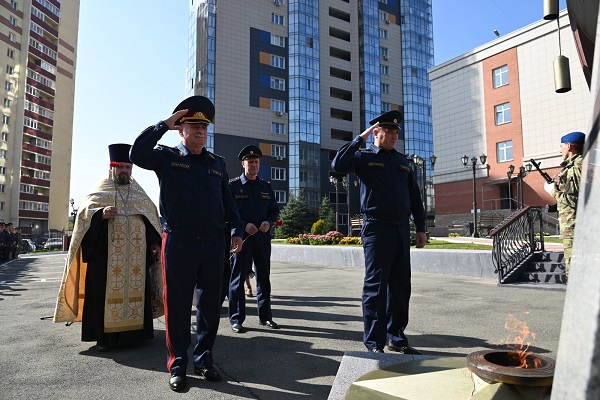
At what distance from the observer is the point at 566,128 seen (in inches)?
1148

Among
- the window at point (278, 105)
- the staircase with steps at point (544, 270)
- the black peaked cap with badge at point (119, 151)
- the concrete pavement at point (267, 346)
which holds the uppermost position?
the window at point (278, 105)

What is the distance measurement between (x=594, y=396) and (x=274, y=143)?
48552 mm

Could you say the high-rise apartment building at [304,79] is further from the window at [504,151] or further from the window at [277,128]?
the window at [504,151]

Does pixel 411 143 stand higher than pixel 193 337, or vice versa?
pixel 411 143

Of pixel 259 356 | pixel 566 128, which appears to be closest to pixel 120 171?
pixel 259 356

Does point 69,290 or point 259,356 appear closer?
point 259,356

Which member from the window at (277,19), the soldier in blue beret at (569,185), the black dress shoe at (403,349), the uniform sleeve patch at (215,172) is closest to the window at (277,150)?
the window at (277,19)

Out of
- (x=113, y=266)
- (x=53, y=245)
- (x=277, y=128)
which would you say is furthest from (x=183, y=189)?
(x=277, y=128)

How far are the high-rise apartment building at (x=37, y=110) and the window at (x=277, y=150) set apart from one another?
2915 centimetres

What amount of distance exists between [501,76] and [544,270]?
29.5m

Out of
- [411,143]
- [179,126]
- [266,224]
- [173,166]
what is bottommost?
[266,224]

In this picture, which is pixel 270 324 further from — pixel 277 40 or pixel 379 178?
pixel 277 40

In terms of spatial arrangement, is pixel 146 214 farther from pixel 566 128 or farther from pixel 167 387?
pixel 566 128

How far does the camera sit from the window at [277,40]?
163ft
